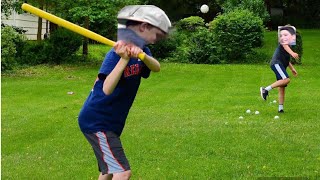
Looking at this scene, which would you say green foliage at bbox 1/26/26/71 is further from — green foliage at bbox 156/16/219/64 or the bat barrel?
the bat barrel

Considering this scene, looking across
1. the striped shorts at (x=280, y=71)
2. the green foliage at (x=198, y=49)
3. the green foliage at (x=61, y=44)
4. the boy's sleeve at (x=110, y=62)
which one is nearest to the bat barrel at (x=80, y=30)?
the boy's sleeve at (x=110, y=62)

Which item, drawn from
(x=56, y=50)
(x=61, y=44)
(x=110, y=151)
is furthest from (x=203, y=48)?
(x=110, y=151)

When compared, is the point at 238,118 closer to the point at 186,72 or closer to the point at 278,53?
the point at 278,53

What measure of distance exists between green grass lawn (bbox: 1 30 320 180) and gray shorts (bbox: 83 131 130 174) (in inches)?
67.8

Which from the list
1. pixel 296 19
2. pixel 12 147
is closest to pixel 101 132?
pixel 12 147

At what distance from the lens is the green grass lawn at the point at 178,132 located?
232 inches

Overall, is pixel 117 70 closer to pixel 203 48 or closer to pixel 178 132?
pixel 178 132

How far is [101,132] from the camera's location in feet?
12.7

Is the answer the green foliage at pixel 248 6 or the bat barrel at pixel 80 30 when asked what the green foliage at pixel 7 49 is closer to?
the green foliage at pixel 248 6

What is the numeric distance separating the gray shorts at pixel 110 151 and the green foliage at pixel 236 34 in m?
17.5

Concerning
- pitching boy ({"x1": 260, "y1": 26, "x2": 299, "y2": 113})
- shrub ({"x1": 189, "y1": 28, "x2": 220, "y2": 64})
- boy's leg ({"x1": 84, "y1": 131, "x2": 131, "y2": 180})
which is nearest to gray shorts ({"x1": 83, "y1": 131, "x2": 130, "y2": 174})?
boy's leg ({"x1": 84, "y1": 131, "x2": 131, "y2": 180})

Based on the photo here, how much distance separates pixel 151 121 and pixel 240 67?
10.7 metres

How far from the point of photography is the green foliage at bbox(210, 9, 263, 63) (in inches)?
833

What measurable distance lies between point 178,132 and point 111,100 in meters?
4.28
